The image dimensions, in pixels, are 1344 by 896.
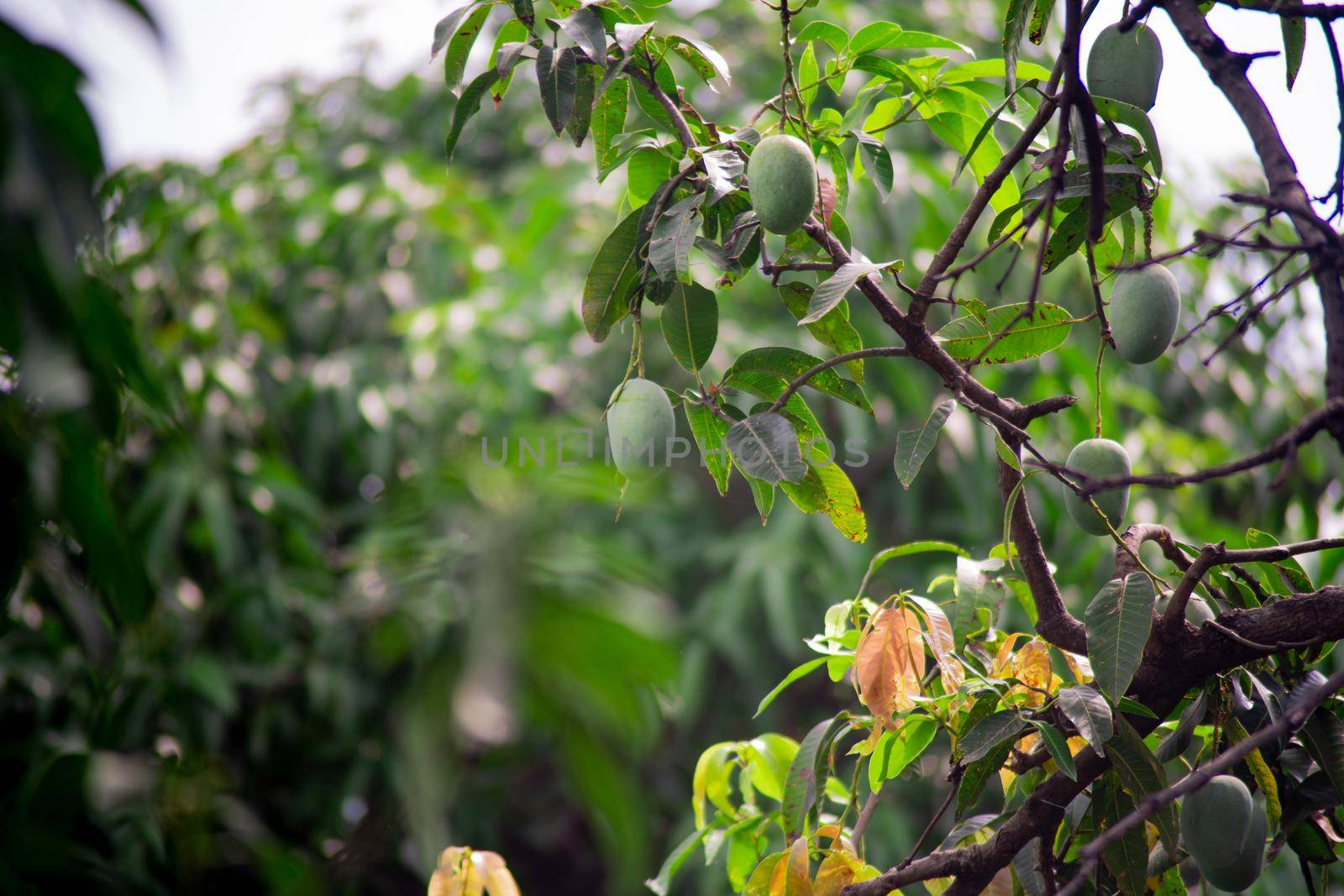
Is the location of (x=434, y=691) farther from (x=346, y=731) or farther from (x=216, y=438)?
(x=216, y=438)

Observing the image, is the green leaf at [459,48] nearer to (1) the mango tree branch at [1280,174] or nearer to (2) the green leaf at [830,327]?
(2) the green leaf at [830,327]

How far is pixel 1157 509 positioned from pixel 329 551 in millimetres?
1519

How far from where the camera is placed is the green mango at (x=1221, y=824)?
0.61 m

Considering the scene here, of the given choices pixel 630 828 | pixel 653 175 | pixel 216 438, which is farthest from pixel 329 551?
pixel 630 828

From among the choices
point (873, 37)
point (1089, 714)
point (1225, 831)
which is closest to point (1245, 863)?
point (1225, 831)

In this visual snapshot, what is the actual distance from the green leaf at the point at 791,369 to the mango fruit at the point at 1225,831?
300 mm

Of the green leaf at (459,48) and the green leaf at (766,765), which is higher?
the green leaf at (459,48)

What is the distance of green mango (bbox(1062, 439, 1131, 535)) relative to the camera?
2.20ft

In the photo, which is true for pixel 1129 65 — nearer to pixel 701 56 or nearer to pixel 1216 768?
pixel 701 56

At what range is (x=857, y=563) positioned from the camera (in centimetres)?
196

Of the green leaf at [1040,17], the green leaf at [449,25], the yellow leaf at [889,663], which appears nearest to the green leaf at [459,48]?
the green leaf at [449,25]

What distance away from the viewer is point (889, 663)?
73cm

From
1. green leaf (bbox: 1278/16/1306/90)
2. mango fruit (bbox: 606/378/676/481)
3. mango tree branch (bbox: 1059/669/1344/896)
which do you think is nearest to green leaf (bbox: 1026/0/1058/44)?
green leaf (bbox: 1278/16/1306/90)

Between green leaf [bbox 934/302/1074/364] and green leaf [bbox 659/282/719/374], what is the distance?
0.48 ft
